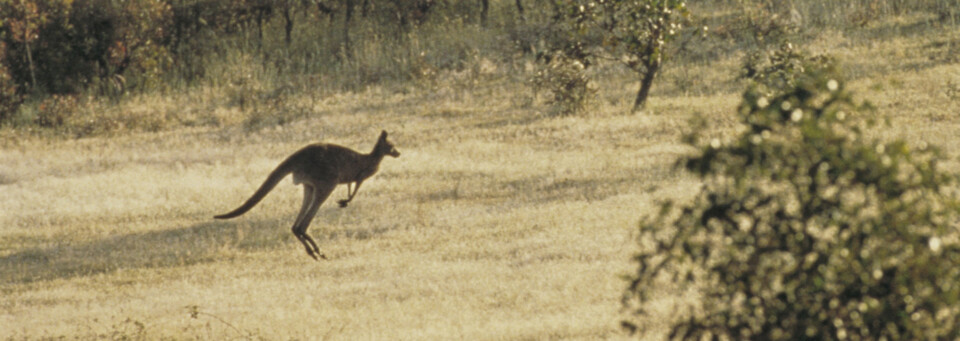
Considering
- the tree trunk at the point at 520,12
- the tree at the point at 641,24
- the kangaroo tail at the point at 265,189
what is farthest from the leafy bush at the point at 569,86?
the kangaroo tail at the point at 265,189

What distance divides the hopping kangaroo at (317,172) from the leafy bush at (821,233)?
724 cm

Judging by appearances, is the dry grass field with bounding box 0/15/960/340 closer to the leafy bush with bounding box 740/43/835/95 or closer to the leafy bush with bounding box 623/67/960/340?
the leafy bush with bounding box 623/67/960/340

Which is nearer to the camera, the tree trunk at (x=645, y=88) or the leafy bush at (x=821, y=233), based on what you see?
the leafy bush at (x=821, y=233)

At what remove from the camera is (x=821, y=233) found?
200 inches

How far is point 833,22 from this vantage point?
85.1ft

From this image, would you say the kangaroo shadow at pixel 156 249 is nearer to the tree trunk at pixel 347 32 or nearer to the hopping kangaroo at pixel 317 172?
the hopping kangaroo at pixel 317 172

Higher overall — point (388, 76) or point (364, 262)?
point (364, 262)

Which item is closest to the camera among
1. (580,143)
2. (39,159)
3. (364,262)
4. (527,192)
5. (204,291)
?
(204,291)

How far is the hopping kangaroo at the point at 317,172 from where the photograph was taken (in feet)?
39.1

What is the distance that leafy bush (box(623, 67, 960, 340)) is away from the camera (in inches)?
192

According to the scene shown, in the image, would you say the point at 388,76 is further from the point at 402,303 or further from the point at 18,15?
the point at 402,303

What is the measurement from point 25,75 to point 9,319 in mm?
16215

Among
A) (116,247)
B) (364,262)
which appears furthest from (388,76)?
(364,262)

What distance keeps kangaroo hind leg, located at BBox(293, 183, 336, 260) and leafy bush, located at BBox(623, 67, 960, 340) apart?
24.4ft
